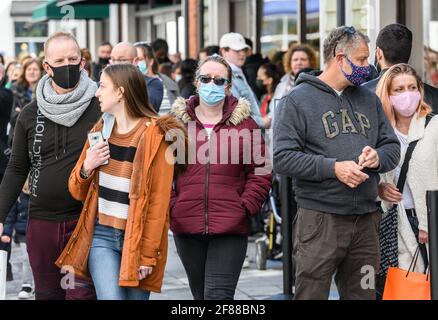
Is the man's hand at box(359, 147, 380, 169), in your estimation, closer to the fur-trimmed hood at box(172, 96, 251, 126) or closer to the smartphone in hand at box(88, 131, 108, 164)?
the fur-trimmed hood at box(172, 96, 251, 126)

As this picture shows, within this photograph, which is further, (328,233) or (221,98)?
(221,98)

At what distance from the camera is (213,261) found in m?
6.75

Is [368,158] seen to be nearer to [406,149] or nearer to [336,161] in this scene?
[336,161]

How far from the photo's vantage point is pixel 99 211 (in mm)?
6098

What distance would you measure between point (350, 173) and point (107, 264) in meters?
1.37

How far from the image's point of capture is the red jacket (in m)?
6.71

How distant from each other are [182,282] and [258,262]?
946 millimetres

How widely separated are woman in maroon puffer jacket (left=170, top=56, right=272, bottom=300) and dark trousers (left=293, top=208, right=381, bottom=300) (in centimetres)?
76

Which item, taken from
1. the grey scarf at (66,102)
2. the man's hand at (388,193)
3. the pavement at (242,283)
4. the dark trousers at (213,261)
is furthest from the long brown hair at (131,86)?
the pavement at (242,283)

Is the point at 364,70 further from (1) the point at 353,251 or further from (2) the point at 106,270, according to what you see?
(2) the point at 106,270

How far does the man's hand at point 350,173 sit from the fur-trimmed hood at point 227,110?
1233 millimetres

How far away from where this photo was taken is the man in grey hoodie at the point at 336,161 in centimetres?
588

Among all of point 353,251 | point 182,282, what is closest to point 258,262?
point 182,282

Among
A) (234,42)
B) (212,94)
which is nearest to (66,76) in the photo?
(212,94)
